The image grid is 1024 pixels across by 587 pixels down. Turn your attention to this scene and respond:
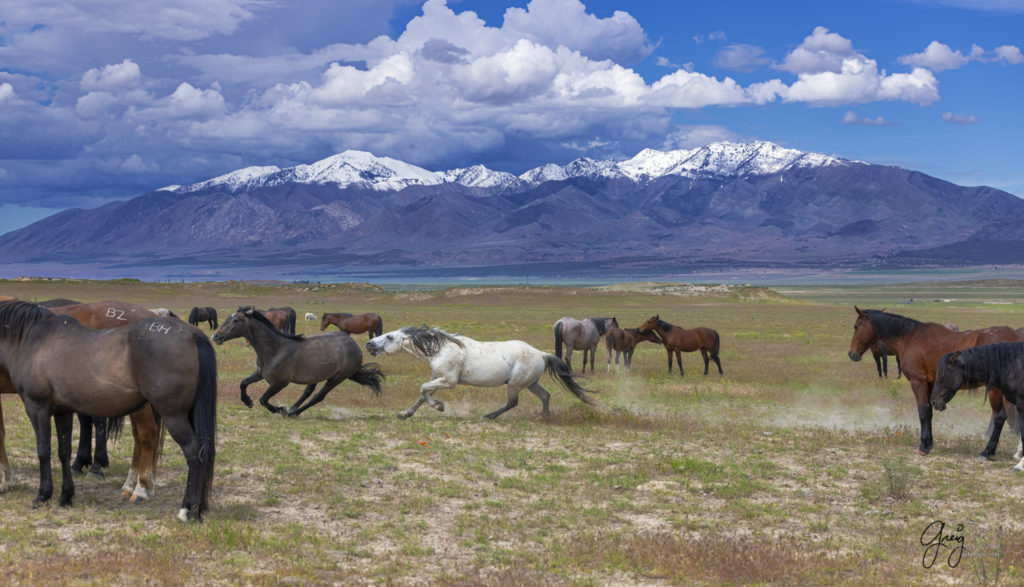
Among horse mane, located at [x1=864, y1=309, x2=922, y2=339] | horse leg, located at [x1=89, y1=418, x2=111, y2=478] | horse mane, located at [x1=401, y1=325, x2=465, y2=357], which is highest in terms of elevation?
horse mane, located at [x1=864, y1=309, x2=922, y2=339]

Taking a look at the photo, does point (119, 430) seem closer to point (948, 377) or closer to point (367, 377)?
point (367, 377)

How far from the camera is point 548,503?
10383 millimetres

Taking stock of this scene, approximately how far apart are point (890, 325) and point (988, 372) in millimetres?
2624

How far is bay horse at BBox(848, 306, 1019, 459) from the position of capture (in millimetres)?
13988

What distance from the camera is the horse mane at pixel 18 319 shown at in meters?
9.87

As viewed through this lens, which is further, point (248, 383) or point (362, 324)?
point (362, 324)

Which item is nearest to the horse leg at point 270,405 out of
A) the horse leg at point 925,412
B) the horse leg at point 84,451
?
the horse leg at point 84,451

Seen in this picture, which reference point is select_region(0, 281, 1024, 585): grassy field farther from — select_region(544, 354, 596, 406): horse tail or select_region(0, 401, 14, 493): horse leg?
select_region(544, 354, 596, 406): horse tail

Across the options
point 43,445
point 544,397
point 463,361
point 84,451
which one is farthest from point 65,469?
point 544,397

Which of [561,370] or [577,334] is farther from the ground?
[561,370]

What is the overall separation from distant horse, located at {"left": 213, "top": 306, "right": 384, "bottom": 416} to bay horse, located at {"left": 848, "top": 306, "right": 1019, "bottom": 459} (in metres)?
9.45

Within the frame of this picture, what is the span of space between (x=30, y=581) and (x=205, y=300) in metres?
80.3

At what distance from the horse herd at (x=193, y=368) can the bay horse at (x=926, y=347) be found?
0.02 m

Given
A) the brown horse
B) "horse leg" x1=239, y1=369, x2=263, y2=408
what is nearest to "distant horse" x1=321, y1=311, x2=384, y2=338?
the brown horse
